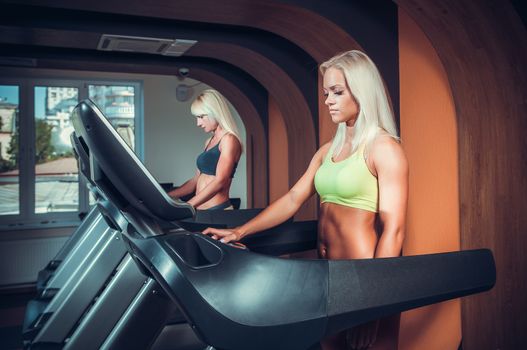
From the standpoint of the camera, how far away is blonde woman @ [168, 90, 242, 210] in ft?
10.5

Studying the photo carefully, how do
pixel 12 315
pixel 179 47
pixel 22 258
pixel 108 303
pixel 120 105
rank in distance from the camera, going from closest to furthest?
pixel 108 303 → pixel 179 47 → pixel 12 315 → pixel 22 258 → pixel 120 105

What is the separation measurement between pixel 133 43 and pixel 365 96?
2562mm

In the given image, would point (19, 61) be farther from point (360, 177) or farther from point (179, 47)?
point (360, 177)

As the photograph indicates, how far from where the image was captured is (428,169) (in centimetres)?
243

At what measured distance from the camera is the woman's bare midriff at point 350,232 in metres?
1.74

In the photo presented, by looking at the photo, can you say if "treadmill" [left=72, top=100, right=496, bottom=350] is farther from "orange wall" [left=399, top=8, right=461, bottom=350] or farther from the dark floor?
the dark floor

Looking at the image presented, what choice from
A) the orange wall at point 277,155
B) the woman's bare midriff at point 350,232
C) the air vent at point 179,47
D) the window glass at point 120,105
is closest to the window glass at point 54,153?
the window glass at point 120,105

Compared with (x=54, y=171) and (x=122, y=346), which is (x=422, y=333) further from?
(x=54, y=171)

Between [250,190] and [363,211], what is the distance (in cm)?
389

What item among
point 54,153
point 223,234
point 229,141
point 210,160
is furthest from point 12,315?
point 223,234

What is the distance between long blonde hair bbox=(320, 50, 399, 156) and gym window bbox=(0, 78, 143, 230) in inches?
180

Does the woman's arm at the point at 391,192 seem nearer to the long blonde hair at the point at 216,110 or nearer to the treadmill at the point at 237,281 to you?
the treadmill at the point at 237,281

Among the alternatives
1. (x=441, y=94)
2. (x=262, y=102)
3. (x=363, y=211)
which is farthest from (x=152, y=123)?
(x=363, y=211)

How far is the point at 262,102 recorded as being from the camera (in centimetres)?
513
